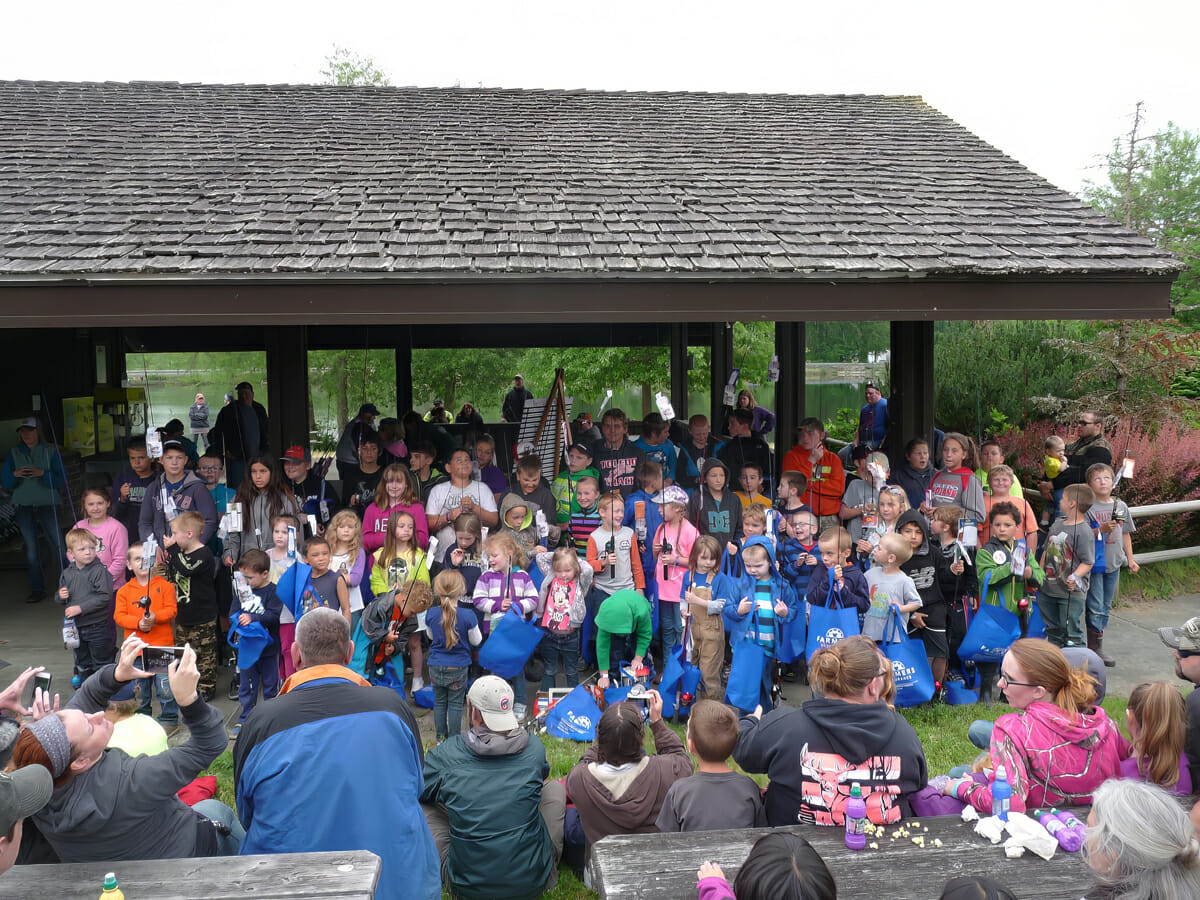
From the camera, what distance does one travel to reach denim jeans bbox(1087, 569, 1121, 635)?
6797mm

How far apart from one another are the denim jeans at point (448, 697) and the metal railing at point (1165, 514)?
6.63 metres

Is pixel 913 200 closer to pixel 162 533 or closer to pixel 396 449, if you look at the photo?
pixel 396 449

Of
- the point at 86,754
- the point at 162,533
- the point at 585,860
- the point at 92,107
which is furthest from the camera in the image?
the point at 92,107

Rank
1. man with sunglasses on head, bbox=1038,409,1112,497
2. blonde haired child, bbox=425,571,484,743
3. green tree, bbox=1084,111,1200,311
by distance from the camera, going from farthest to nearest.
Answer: green tree, bbox=1084,111,1200,311 < man with sunglasses on head, bbox=1038,409,1112,497 < blonde haired child, bbox=425,571,484,743

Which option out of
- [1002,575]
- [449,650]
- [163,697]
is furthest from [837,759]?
[163,697]

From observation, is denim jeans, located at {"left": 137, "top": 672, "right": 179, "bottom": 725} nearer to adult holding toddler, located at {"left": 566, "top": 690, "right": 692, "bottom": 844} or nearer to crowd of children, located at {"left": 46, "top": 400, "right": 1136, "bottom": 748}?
crowd of children, located at {"left": 46, "top": 400, "right": 1136, "bottom": 748}

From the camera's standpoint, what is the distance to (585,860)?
3877 mm

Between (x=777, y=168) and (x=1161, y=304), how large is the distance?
3.60 m

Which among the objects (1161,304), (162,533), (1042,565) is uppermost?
(1161,304)

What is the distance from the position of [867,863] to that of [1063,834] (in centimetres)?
70

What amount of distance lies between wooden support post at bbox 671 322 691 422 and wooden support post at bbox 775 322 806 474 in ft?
4.91

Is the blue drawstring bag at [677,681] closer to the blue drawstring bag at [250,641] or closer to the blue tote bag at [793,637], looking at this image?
the blue tote bag at [793,637]

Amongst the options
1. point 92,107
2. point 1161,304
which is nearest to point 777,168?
point 1161,304

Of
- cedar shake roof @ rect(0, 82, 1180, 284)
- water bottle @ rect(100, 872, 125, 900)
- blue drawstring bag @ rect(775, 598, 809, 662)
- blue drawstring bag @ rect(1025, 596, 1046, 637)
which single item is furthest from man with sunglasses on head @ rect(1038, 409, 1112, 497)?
water bottle @ rect(100, 872, 125, 900)
